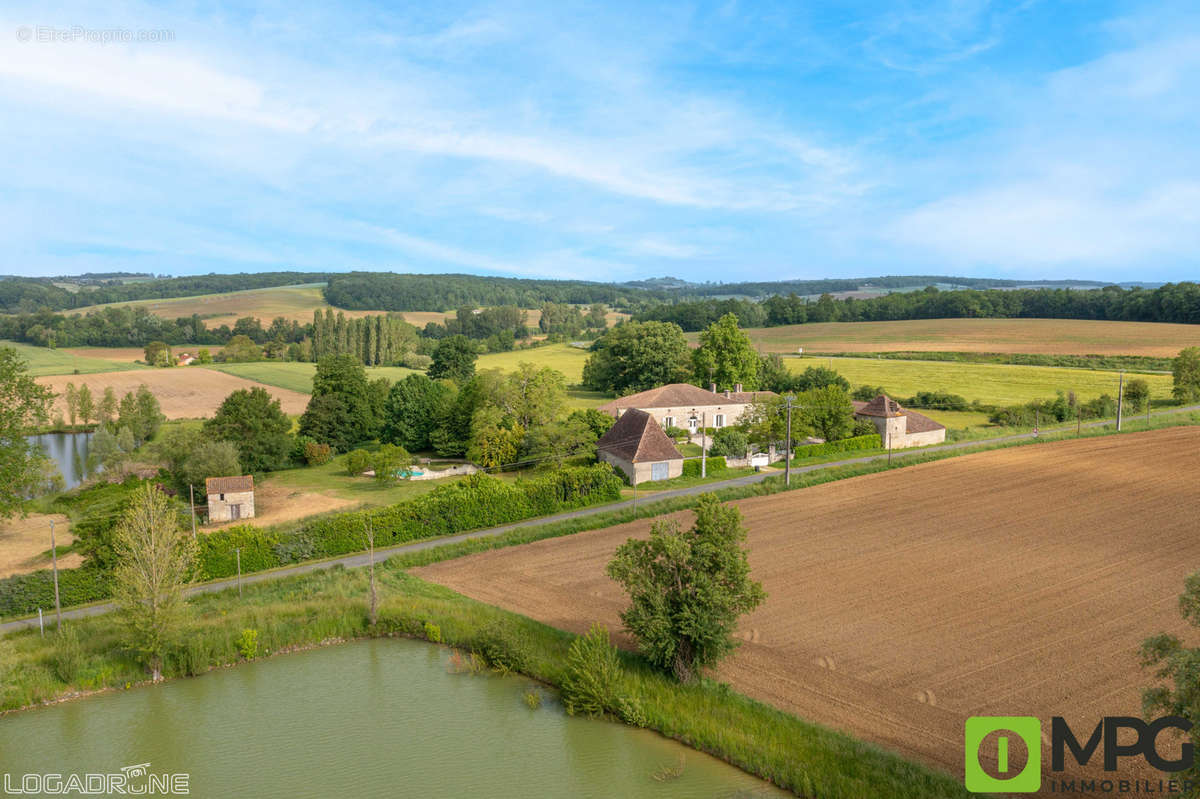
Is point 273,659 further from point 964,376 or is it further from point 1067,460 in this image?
point 964,376

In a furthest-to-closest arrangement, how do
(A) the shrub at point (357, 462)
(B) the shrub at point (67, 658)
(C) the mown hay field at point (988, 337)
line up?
(C) the mown hay field at point (988, 337) → (A) the shrub at point (357, 462) → (B) the shrub at point (67, 658)

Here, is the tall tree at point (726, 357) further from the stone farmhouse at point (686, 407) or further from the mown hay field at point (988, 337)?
the mown hay field at point (988, 337)

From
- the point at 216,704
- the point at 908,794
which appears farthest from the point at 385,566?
the point at 908,794

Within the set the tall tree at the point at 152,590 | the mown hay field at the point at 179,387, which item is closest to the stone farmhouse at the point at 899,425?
the tall tree at the point at 152,590

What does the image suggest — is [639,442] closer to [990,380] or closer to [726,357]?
[726,357]

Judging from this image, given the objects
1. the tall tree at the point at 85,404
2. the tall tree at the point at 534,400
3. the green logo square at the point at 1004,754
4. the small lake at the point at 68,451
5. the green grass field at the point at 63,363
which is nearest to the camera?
the green logo square at the point at 1004,754

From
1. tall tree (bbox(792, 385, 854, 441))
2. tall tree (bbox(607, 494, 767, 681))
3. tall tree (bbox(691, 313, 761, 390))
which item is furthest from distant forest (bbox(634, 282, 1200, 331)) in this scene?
tall tree (bbox(607, 494, 767, 681))

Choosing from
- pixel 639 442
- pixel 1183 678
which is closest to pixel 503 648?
pixel 1183 678
